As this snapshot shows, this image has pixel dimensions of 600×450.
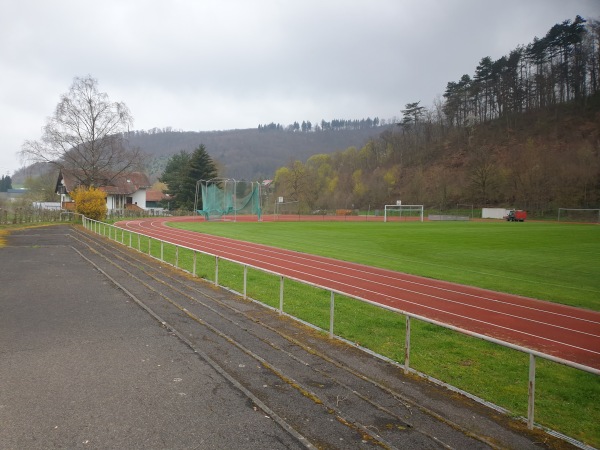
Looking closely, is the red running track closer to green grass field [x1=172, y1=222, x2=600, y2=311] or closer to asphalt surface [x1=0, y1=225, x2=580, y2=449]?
green grass field [x1=172, y1=222, x2=600, y2=311]

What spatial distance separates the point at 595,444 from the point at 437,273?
41.0ft

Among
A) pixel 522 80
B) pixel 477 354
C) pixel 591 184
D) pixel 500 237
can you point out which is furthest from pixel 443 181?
pixel 477 354

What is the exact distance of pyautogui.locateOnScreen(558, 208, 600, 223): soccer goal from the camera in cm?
5587

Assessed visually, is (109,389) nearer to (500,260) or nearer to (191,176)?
(500,260)

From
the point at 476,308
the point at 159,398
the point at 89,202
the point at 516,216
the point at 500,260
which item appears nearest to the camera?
the point at 159,398

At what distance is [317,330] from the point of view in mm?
8602

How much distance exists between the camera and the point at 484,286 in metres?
14.8

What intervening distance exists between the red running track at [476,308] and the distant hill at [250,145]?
129707 mm

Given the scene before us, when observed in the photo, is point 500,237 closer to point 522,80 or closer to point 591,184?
point 591,184

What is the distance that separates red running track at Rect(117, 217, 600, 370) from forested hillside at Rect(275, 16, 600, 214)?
185ft

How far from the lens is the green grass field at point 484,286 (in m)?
6.12

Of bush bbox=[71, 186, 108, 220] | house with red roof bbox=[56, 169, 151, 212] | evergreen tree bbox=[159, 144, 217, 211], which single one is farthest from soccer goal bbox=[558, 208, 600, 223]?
house with red roof bbox=[56, 169, 151, 212]

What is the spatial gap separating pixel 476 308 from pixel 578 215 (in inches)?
2188

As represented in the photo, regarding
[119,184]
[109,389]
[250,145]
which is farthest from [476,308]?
[250,145]
